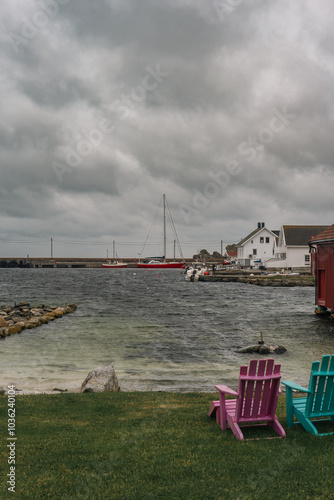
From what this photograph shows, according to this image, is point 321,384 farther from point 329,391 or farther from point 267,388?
point 267,388

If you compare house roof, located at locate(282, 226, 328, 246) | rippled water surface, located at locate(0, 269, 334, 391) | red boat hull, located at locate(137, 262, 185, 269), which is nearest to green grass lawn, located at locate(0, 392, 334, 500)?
rippled water surface, located at locate(0, 269, 334, 391)

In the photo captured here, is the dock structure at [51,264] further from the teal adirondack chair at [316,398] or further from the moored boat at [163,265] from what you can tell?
the teal adirondack chair at [316,398]

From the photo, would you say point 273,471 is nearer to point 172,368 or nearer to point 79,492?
point 79,492

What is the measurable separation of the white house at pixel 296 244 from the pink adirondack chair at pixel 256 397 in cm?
6349

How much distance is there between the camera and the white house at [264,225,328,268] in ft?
223

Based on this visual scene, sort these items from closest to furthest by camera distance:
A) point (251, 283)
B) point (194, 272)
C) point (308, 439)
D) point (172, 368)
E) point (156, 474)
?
point (156, 474)
point (308, 439)
point (172, 368)
point (251, 283)
point (194, 272)

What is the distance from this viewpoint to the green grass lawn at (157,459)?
4656 mm

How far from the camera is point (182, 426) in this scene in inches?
263

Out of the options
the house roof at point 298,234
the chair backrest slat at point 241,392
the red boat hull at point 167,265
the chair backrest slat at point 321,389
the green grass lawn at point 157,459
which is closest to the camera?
the green grass lawn at point 157,459

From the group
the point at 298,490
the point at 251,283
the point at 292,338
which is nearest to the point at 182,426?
the point at 298,490

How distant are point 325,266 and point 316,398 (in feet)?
63.6

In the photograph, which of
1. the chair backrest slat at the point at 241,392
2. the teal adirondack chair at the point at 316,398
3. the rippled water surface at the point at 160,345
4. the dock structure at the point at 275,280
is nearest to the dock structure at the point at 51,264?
the dock structure at the point at 275,280

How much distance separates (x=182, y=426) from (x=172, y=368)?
719cm

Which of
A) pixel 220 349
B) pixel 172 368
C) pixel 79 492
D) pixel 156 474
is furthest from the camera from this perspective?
pixel 220 349
